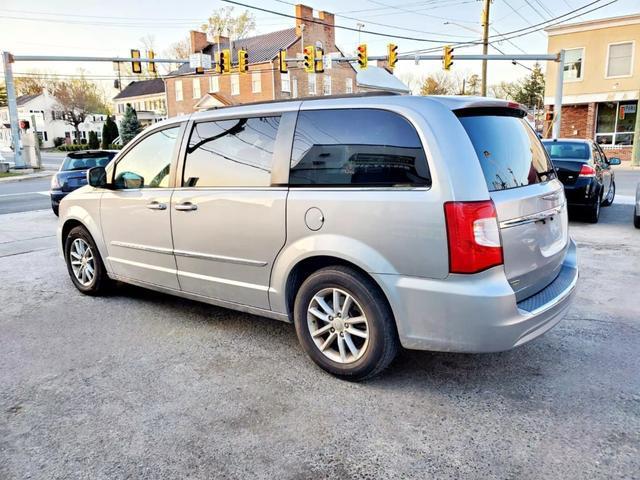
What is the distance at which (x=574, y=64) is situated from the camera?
98.0ft

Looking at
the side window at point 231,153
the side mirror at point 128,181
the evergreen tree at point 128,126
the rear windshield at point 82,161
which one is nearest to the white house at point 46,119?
the evergreen tree at point 128,126

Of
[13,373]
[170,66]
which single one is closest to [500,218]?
[13,373]

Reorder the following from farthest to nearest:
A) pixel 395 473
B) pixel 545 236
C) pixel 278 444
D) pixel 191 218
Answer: pixel 191 218 → pixel 545 236 → pixel 278 444 → pixel 395 473

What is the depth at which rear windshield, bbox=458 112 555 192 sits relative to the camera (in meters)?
3.11

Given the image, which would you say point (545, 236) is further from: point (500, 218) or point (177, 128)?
point (177, 128)

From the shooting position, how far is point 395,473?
98.0 inches

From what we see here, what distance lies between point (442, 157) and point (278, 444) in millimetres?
1851

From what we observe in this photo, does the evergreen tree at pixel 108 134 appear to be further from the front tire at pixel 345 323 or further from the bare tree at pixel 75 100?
the front tire at pixel 345 323

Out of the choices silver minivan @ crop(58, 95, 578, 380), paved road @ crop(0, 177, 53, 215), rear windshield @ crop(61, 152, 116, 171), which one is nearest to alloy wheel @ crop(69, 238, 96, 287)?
silver minivan @ crop(58, 95, 578, 380)

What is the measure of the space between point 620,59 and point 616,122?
3451mm

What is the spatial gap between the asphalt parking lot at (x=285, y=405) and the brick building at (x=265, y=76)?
40.5 m

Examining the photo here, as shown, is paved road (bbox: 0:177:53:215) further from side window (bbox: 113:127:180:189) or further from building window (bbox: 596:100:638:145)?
building window (bbox: 596:100:638:145)

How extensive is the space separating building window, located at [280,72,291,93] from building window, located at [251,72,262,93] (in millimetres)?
2006

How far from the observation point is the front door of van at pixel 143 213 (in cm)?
442
